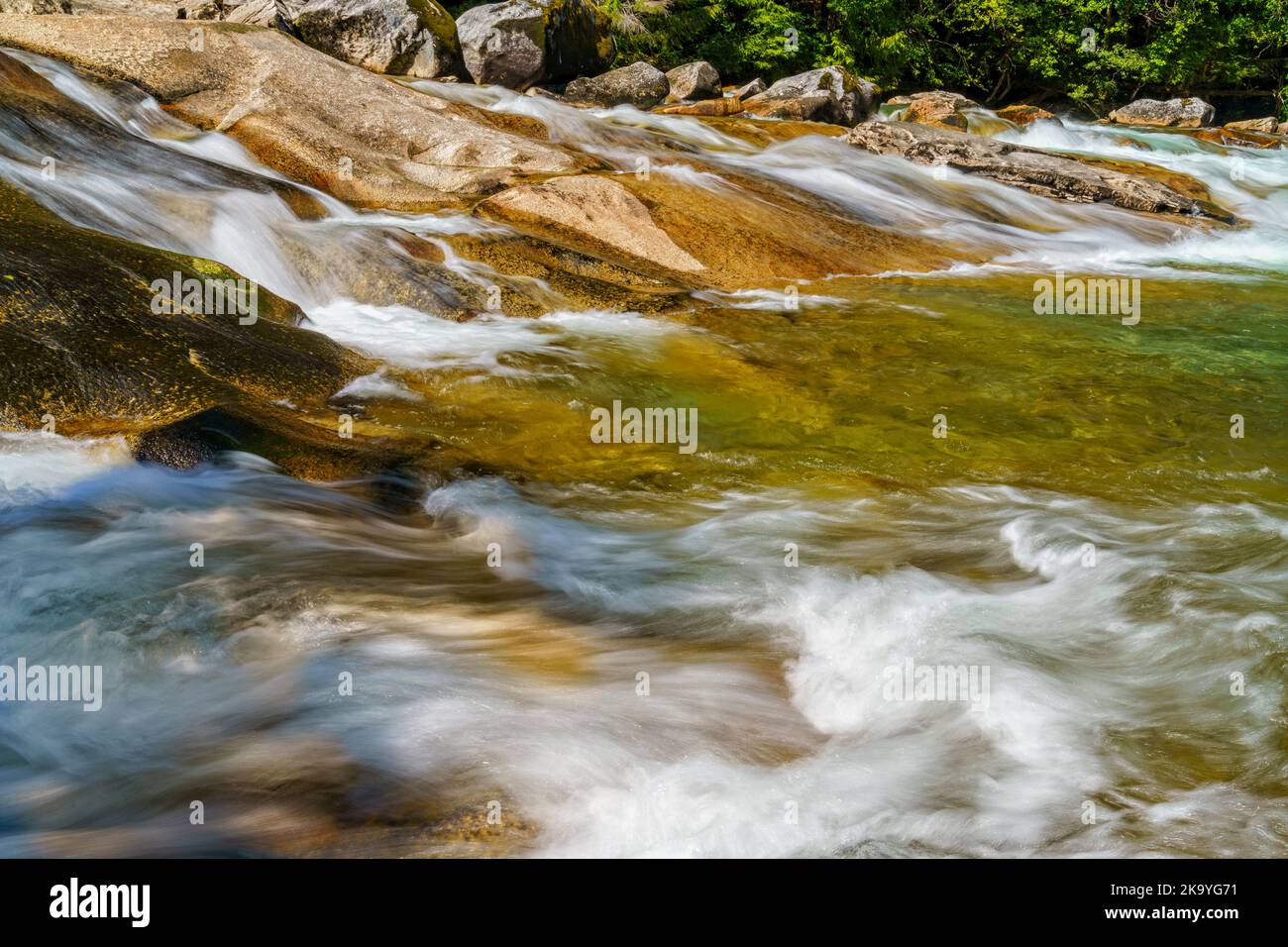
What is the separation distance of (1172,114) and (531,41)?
766 inches

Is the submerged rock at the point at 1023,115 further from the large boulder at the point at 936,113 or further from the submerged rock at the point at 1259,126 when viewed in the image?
the submerged rock at the point at 1259,126

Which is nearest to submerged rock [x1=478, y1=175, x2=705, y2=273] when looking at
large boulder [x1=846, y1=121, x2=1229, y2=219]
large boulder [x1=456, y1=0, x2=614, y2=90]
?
large boulder [x1=846, y1=121, x2=1229, y2=219]

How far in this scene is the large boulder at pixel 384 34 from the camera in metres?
17.9

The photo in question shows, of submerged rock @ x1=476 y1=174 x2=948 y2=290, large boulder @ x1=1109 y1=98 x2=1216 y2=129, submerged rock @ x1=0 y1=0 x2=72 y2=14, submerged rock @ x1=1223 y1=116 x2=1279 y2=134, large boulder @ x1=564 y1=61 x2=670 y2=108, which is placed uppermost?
large boulder @ x1=1109 y1=98 x2=1216 y2=129

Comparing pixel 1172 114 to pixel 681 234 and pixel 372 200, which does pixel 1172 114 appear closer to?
pixel 681 234

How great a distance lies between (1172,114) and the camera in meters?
29.9

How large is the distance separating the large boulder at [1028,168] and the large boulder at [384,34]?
7928 mm

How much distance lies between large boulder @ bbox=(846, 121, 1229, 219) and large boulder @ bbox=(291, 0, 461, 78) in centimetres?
793

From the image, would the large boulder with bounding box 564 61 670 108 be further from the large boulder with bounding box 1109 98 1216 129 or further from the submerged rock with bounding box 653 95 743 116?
the large boulder with bounding box 1109 98 1216 129

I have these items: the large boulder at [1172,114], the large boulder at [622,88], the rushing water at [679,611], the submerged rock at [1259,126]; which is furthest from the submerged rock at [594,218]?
the submerged rock at [1259,126]

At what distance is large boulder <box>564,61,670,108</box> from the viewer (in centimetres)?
2292
